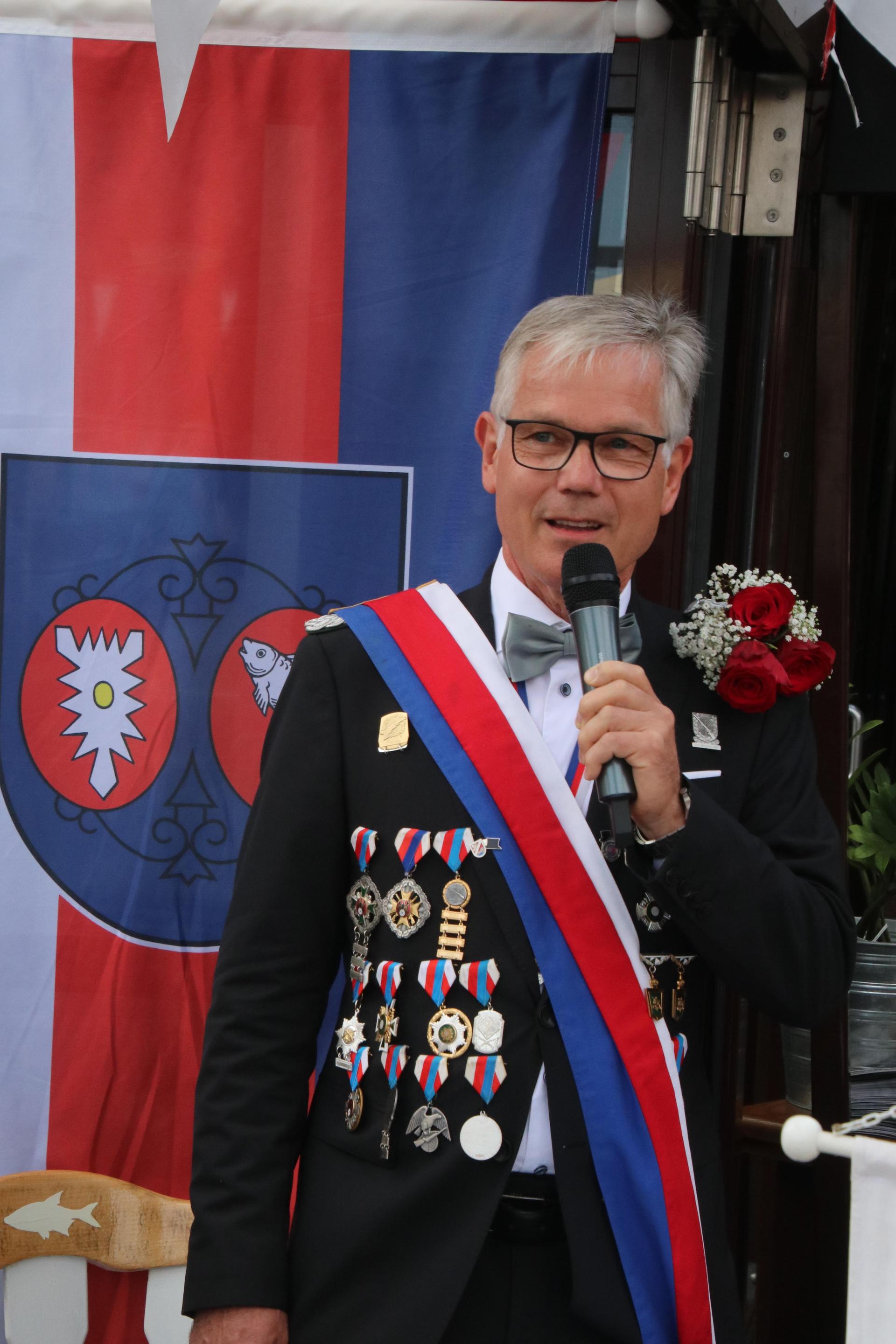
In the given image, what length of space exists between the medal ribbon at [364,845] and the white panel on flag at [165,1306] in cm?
118

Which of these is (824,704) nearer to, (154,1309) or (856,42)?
(856,42)

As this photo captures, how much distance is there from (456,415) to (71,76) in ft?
3.14

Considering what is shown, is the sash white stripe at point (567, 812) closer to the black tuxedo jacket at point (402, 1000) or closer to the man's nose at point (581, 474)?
the black tuxedo jacket at point (402, 1000)

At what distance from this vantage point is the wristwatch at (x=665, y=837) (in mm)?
1412

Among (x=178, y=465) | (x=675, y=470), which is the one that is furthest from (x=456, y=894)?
(x=178, y=465)

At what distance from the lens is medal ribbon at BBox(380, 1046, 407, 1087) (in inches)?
60.9

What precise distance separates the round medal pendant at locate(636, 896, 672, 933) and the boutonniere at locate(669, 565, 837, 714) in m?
0.29

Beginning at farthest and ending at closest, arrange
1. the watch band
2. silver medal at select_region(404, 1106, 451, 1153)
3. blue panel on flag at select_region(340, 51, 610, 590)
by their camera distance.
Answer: blue panel on flag at select_region(340, 51, 610, 590) → silver medal at select_region(404, 1106, 451, 1153) → the watch band

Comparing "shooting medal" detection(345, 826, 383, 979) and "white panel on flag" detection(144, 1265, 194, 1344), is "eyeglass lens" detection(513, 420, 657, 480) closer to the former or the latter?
"shooting medal" detection(345, 826, 383, 979)

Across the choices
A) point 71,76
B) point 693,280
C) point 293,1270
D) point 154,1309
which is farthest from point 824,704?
point 71,76

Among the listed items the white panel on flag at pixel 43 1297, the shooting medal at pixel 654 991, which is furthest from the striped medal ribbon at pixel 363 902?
the white panel on flag at pixel 43 1297

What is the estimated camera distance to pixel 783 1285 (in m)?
2.38

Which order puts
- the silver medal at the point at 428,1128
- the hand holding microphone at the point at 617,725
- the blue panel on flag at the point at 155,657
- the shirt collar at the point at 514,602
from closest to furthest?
1. the hand holding microphone at the point at 617,725
2. the silver medal at the point at 428,1128
3. the shirt collar at the point at 514,602
4. the blue panel on flag at the point at 155,657

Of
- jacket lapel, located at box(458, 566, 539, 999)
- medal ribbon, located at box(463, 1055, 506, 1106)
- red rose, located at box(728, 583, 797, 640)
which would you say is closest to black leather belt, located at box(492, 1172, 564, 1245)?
medal ribbon, located at box(463, 1055, 506, 1106)
